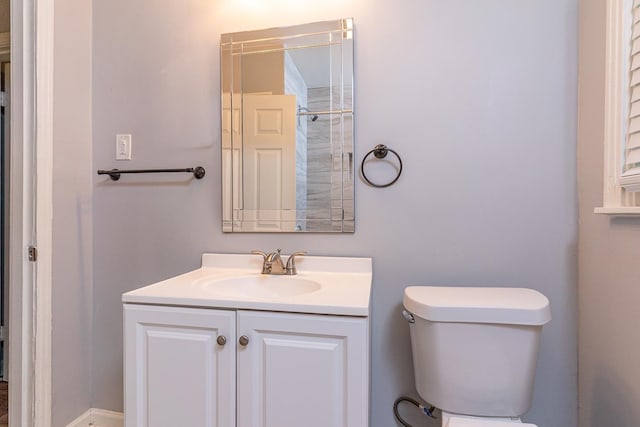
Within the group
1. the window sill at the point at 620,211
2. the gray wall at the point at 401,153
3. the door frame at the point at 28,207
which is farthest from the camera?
the door frame at the point at 28,207

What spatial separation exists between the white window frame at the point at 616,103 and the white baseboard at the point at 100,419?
6.60 feet

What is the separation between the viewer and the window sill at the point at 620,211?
0.81 metres

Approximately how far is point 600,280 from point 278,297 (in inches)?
40.6

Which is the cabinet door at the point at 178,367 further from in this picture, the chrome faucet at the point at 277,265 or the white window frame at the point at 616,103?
the white window frame at the point at 616,103

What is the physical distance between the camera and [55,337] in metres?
1.32

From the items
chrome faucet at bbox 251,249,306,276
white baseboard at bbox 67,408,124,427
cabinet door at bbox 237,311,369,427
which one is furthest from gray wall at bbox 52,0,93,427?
cabinet door at bbox 237,311,369,427

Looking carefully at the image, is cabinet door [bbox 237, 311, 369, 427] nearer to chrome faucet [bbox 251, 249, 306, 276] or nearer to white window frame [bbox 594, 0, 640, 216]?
chrome faucet [bbox 251, 249, 306, 276]

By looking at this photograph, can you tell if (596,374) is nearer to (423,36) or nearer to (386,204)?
(386,204)

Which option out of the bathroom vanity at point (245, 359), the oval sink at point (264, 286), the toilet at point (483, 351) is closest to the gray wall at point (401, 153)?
the oval sink at point (264, 286)

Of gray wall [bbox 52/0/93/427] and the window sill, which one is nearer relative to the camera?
the window sill

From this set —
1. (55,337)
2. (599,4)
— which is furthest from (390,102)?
(55,337)

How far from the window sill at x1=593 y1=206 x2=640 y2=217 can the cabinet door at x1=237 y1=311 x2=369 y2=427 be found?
2.43 ft

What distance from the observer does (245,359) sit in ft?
2.87

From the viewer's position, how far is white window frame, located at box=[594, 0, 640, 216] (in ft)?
2.92
